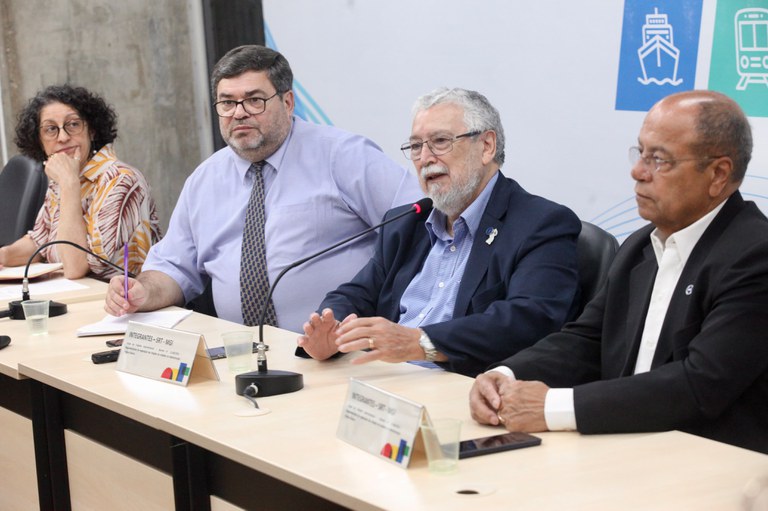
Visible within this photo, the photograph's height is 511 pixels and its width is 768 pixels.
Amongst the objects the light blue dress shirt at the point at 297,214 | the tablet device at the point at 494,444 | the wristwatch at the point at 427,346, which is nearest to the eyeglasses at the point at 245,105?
the light blue dress shirt at the point at 297,214

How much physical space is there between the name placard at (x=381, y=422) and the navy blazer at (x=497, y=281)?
622mm

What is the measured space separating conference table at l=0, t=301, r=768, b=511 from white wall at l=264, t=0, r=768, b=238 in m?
1.46

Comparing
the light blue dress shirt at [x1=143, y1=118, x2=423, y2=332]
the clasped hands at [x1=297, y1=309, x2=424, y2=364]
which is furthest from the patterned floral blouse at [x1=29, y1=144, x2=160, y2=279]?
the clasped hands at [x1=297, y1=309, x2=424, y2=364]

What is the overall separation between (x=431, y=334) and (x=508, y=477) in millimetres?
818

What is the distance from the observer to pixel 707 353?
1853 mm

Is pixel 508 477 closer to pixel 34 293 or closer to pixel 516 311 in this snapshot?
pixel 516 311

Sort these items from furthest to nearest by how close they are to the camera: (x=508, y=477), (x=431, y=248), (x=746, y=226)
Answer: (x=431, y=248), (x=746, y=226), (x=508, y=477)

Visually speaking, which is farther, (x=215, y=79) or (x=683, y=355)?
(x=215, y=79)

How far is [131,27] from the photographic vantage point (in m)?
5.61

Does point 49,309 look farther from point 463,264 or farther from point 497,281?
point 497,281

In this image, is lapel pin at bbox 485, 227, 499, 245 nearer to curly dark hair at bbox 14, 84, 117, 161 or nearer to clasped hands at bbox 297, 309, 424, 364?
clasped hands at bbox 297, 309, 424, 364

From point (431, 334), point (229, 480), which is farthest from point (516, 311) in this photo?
point (229, 480)

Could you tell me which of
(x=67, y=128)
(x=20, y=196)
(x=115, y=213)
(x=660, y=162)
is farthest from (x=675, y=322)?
(x=20, y=196)

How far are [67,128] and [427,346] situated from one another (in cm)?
227
